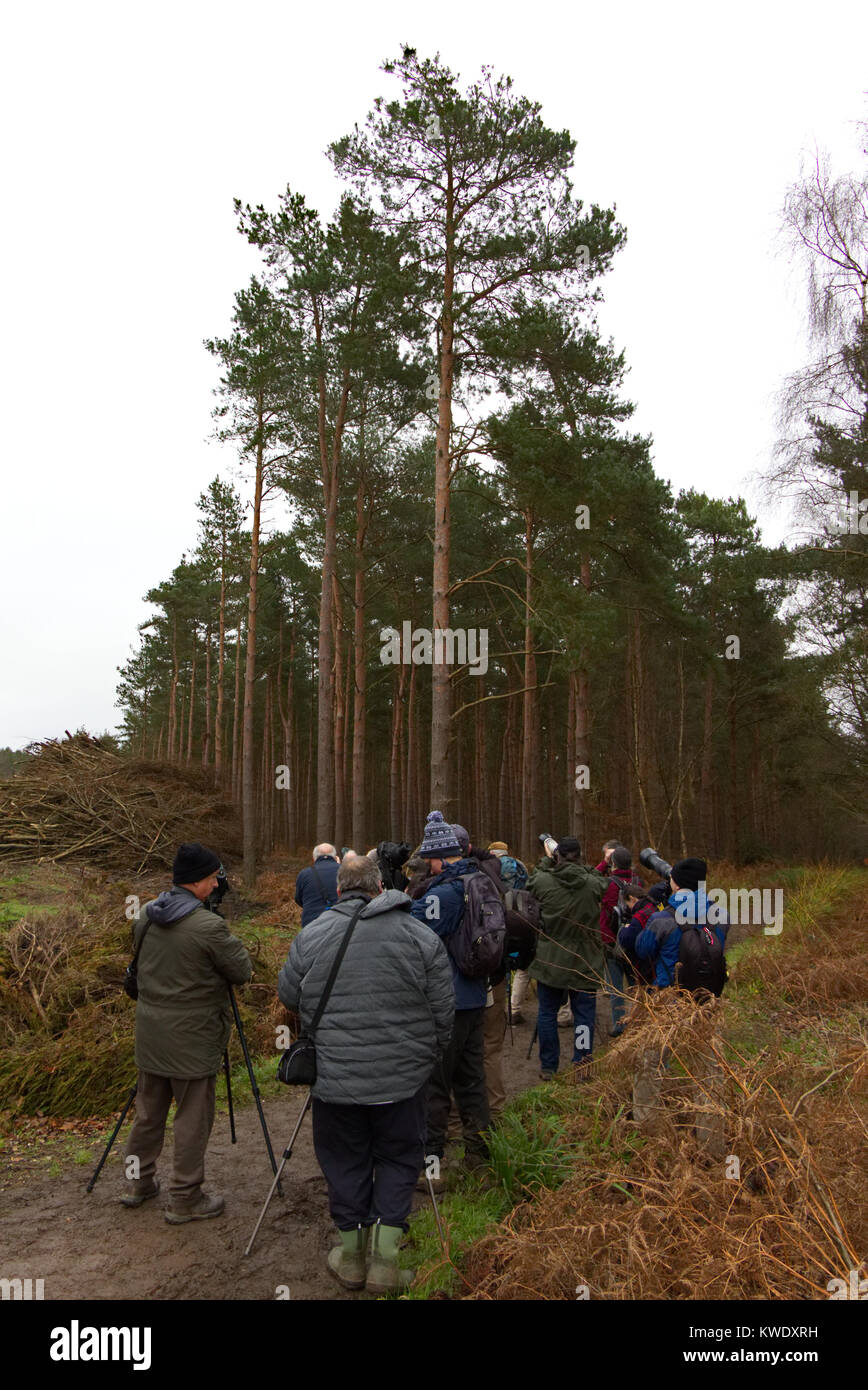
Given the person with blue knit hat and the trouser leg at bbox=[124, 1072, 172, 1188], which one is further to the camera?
the person with blue knit hat

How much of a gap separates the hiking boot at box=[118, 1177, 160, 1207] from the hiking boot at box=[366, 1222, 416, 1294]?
5.99 feet

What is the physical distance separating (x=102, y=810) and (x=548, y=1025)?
14.7 metres

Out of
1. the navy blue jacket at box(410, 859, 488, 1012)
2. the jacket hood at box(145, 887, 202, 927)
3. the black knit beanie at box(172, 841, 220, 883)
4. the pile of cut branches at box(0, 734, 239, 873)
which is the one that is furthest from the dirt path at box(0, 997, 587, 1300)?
the pile of cut branches at box(0, 734, 239, 873)

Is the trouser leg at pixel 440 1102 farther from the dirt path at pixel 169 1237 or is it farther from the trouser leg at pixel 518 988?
the trouser leg at pixel 518 988

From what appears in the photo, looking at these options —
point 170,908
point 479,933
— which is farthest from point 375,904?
point 170,908

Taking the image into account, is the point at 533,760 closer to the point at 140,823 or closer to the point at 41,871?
the point at 140,823

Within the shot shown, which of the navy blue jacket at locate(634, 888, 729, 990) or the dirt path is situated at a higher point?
the navy blue jacket at locate(634, 888, 729, 990)

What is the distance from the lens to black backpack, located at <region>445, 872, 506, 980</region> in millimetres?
5176

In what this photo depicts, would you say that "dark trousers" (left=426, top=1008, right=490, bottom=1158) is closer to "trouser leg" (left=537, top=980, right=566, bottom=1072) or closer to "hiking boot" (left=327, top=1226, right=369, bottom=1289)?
"hiking boot" (left=327, top=1226, right=369, bottom=1289)

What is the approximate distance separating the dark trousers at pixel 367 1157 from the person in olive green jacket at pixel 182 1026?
112 cm

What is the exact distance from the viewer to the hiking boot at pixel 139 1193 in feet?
16.1

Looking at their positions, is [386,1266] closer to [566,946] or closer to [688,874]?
[688,874]

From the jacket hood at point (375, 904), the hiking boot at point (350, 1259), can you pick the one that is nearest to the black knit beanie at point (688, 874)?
the jacket hood at point (375, 904)
